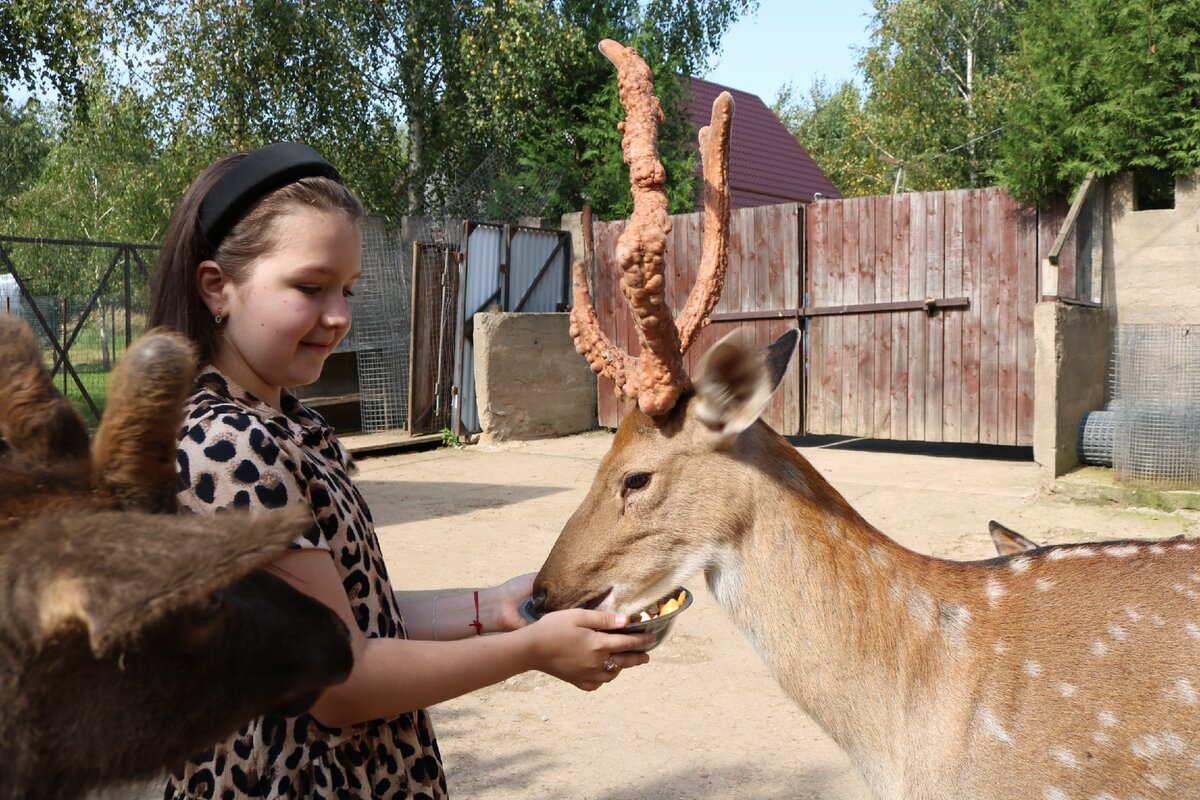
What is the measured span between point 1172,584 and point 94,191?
3806 cm

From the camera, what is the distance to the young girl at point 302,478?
1892 millimetres

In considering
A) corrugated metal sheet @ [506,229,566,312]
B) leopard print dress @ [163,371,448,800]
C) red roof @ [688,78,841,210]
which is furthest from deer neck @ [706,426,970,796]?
red roof @ [688,78,841,210]

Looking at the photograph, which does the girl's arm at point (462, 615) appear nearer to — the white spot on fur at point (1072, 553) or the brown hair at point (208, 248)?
the brown hair at point (208, 248)

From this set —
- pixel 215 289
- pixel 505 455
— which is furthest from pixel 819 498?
pixel 505 455

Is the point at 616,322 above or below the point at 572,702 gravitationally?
above

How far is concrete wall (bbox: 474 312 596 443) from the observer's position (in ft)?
41.6

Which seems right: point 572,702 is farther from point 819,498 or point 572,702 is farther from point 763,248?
point 763,248

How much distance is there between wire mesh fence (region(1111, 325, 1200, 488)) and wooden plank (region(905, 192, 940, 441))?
8.28 ft

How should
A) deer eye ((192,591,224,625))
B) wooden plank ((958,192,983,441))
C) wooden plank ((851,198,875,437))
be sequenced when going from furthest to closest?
wooden plank ((851,198,875,437)), wooden plank ((958,192,983,441)), deer eye ((192,591,224,625))

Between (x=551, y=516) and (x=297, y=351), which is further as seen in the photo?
(x=551, y=516)

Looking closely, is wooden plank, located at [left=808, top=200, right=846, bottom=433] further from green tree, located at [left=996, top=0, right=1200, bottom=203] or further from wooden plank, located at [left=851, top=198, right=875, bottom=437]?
green tree, located at [left=996, top=0, right=1200, bottom=203]

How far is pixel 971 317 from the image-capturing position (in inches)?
423

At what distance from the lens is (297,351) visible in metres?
2.16

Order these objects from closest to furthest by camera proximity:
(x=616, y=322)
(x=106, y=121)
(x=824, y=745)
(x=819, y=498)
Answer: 1. (x=819, y=498)
2. (x=824, y=745)
3. (x=616, y=322)
4. (x=106, y=121)
